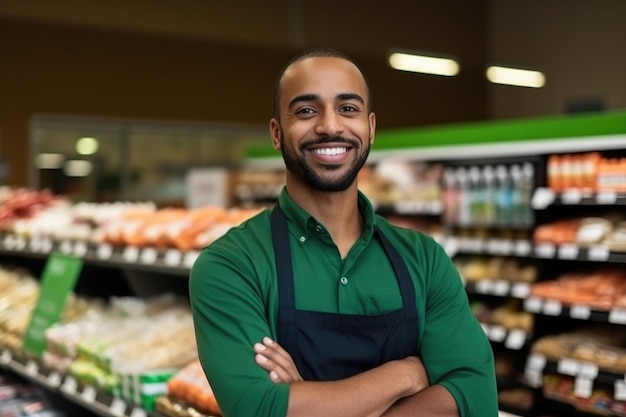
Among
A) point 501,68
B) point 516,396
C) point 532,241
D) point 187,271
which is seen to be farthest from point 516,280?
point 501,68

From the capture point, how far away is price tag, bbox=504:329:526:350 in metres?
5.53

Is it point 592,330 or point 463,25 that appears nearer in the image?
Result: point 592,330

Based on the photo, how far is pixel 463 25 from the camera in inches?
536

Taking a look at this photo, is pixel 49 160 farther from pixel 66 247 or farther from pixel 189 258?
pixel 189 258

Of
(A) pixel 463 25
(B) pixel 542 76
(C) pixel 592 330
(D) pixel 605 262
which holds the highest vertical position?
(A) pixel 463 25

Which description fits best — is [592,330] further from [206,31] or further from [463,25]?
[463,25]

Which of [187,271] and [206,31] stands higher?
[206,31]

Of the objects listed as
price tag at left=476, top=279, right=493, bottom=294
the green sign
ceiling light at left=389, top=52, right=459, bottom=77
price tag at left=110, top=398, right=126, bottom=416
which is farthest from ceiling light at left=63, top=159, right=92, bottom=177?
price tag at left=110, top=398, right=126, bottom=416

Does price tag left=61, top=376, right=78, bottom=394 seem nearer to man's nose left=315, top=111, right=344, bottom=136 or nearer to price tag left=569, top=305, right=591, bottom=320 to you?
man's nose left=315, top=111, right=344, bottom=136

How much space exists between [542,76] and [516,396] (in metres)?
8.44

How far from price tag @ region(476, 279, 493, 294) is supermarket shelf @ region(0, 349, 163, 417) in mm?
2815

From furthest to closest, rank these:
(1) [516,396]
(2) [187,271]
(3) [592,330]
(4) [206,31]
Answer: (4) [206,31]
(1) [516,396]
(3) [592,330]
(2) [187,271]

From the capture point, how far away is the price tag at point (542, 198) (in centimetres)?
539

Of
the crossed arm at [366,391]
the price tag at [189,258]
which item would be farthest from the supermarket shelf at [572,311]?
the crossed arm at [366,391]
